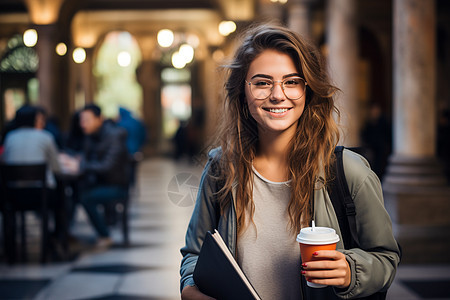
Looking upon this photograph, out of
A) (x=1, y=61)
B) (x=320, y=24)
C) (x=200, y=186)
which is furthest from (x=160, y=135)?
(x=200, y=186)

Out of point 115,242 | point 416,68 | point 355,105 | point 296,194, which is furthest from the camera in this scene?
point 355,105

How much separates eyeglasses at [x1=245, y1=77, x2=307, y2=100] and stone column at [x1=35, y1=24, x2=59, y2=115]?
572 inches

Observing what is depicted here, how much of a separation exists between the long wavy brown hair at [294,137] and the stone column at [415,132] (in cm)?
439

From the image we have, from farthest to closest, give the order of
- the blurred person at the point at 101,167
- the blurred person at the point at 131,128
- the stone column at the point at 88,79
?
the stone column at the point at 88,79
the blurred person at the point at 131,128
the blurred person at the point at 101,167

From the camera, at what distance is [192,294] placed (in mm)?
1619

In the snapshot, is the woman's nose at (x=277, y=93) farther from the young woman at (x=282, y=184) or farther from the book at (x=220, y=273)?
the book at (x=220, y=273)

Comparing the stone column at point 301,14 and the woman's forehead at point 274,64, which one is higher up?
the stone column at point 301,14

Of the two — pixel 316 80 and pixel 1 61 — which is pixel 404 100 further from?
pixel 1 61

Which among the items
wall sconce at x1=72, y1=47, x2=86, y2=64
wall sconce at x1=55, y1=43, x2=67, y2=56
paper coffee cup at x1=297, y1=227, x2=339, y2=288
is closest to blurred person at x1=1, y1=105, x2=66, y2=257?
paper coffee cup at x1=297, y1=227, x2=339, y2=288

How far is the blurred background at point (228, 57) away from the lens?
19.8 ft

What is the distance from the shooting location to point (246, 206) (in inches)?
65.4

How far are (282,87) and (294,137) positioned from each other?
159 millimetres

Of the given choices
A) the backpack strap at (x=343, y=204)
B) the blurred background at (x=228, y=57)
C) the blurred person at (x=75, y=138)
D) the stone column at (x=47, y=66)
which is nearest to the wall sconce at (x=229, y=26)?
the blurred background at (x=228, y=57)

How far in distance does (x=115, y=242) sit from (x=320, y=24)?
532 inches
